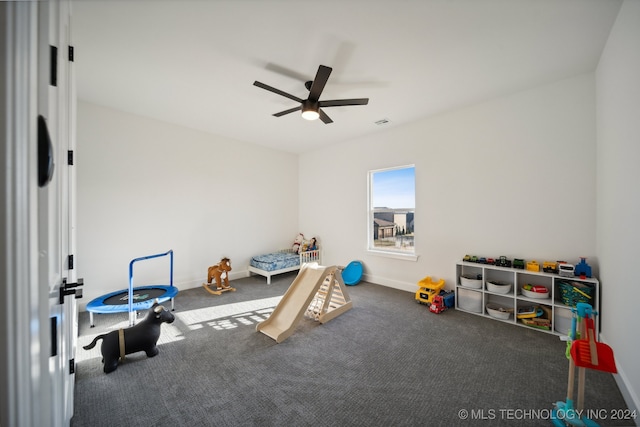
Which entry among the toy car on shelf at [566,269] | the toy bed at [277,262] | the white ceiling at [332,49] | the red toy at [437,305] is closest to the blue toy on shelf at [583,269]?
the toy car on shelf at [566,269]

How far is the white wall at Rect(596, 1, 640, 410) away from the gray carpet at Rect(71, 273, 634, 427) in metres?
0.40

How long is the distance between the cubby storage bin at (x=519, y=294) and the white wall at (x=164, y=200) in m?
3.66

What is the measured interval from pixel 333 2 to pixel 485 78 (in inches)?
77.2

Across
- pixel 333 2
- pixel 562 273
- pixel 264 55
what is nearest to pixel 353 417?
pixel 562 273

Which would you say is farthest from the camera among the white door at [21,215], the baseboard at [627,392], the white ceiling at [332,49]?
the white ceiling at [332,49]

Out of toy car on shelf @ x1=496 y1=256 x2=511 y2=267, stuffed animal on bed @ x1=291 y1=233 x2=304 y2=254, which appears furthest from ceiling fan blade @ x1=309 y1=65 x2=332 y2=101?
stuffed animal on bed @ x1=291 y1=233 x2=304 y2=254

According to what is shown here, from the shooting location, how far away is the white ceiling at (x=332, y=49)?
1794mm

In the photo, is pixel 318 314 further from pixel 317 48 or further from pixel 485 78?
pixel 485 78

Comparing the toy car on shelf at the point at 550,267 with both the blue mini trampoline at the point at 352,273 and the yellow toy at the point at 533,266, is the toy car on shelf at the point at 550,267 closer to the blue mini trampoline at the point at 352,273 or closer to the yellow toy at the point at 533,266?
the yellow toy at the point at 533,266

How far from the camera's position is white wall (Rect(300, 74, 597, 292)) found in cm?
267

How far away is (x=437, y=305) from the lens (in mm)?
3139

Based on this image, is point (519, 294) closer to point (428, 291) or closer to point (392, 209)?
point (428, 291)

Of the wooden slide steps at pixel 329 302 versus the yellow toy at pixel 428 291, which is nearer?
the wooden slide steps at pixel 329 302

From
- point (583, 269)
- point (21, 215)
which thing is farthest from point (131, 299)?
point (583, 269)
